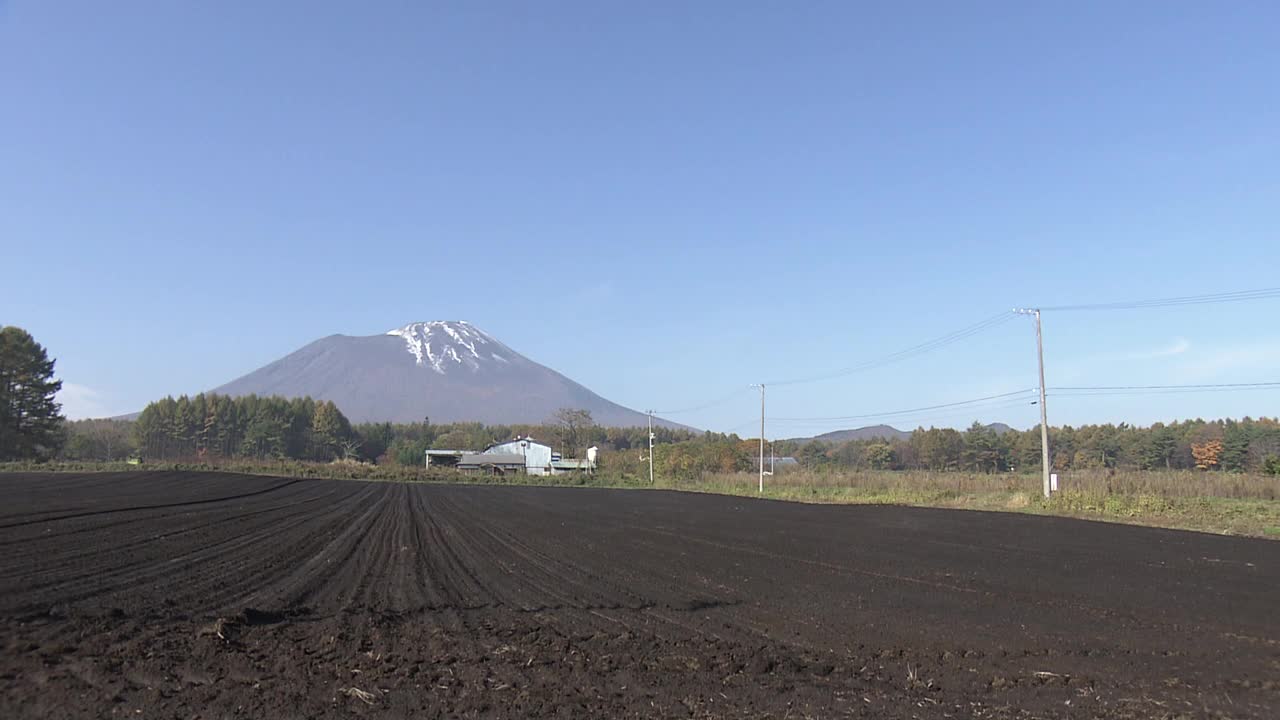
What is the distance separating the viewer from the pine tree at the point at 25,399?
2685 inches

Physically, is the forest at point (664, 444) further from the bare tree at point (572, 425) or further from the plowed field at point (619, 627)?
the plowed field at point (619, 627)

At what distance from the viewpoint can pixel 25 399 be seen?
6975 centimetres

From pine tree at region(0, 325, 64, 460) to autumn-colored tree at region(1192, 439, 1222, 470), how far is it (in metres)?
109

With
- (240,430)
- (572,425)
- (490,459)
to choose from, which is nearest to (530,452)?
(490,459)

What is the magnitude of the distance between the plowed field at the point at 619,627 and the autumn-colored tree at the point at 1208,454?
86664mm

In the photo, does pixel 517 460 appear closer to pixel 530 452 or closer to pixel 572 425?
pixel 530 452

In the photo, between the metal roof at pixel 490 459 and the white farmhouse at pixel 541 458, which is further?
the metal roof at pixel 490 459

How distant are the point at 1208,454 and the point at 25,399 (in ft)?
369

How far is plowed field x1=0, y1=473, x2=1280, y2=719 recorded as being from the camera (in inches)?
245

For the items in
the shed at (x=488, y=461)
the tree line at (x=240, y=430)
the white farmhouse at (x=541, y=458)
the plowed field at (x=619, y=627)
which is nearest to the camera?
the plowed field at (x=619, y=627)

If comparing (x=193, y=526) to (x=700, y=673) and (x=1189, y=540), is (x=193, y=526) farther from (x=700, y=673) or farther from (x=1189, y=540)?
(x=1189, y=540)

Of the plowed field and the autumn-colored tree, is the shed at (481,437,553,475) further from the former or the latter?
the plowed field

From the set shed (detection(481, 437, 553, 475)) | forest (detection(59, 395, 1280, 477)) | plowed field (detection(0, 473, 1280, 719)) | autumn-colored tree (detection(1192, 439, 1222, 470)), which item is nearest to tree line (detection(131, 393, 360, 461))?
forest (detection(59, 395, 1280, 477))

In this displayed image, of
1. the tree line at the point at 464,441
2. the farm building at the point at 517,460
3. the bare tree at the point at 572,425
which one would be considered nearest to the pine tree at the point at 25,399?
the tree line at the point at 464,441
